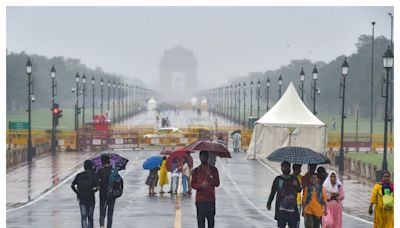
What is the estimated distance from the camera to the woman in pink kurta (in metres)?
17.4

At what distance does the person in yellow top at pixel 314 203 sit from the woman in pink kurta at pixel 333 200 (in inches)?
18.9

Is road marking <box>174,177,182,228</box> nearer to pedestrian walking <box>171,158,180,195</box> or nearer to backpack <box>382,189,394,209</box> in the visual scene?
pedestrian walking <box>171,158,180,195</box>

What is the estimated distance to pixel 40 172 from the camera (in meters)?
40.5

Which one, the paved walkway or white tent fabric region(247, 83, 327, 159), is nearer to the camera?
the paved walkway

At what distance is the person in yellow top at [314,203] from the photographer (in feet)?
55.2

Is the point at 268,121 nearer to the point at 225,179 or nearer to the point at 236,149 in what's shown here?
the point at 225,179

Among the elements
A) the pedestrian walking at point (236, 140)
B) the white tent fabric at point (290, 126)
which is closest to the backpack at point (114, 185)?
the white tent fabric at point (290, 126)

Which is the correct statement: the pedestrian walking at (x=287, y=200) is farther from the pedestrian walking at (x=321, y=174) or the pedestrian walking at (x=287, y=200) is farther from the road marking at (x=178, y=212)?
the road marking at (x=178, y=212)

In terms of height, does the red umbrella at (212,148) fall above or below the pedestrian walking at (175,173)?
above

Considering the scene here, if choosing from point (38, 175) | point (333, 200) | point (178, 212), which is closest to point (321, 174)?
point (333, 200)

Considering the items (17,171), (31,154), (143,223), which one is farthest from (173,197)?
(31,154)

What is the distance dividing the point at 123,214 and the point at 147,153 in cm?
3294

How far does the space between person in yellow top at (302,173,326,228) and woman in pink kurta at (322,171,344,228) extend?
48 centimetres

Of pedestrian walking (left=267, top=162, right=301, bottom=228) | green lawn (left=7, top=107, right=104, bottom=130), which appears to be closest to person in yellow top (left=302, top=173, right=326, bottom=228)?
pedestrian walking (left=267, top=162, right=301, bottom=228)
